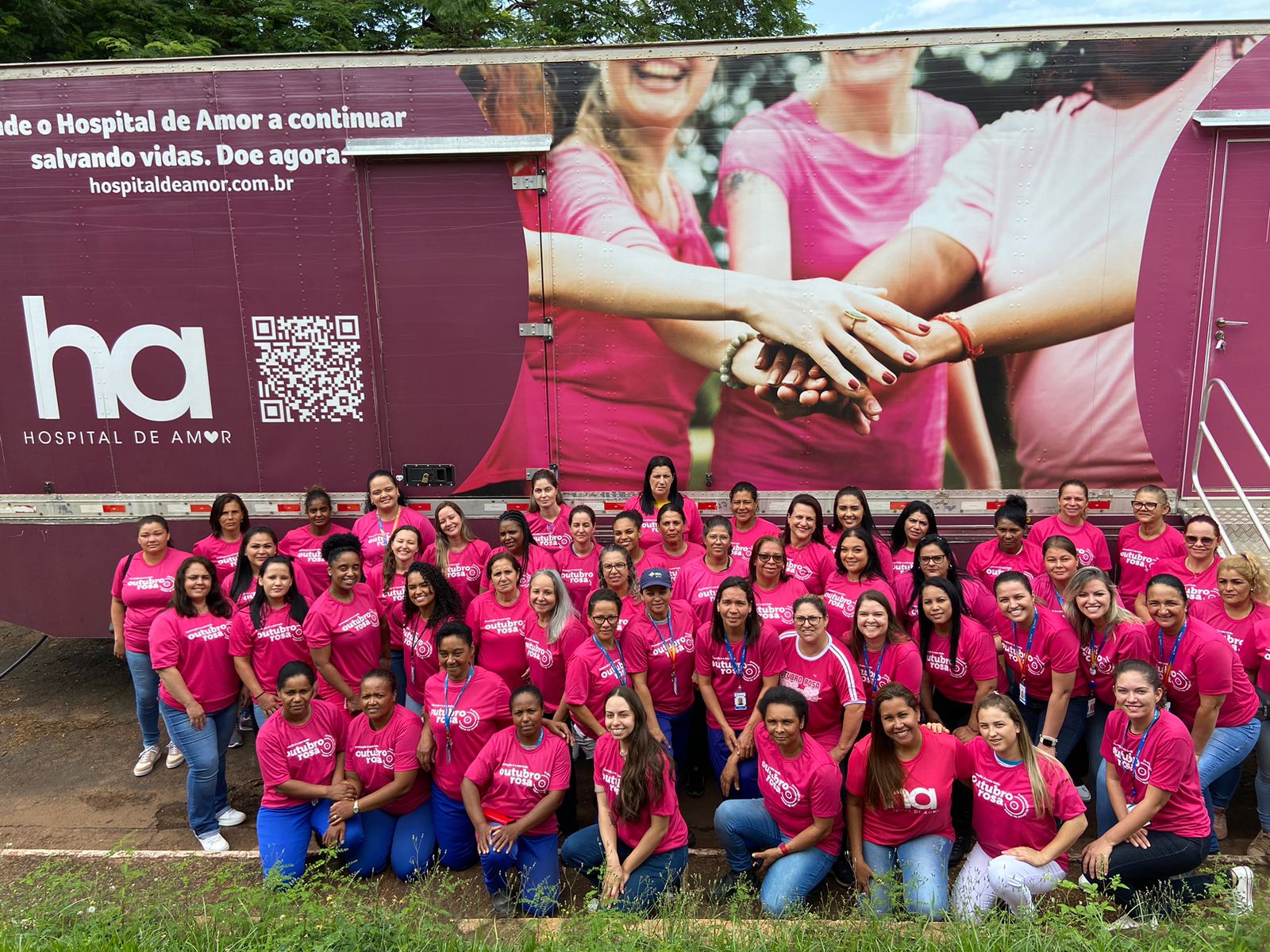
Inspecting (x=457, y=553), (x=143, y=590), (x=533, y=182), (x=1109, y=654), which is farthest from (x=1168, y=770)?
(x=143, y=590)

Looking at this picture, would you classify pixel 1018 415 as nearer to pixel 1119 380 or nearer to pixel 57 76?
pixel 1119 380

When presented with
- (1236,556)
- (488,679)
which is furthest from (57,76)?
(1236,556)

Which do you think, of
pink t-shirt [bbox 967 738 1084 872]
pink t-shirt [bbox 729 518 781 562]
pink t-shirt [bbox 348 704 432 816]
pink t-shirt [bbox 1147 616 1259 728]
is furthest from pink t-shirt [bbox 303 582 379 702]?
pink t-shirt [bbox 1147 616 1259 728]

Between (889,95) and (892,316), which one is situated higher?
(889,95)

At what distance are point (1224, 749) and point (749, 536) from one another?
8.93 ft

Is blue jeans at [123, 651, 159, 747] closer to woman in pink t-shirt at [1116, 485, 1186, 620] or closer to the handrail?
woman in pink t-shirt at [1116, 485, 1186, 620]

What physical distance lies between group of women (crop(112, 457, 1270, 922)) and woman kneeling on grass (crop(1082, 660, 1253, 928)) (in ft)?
0.05

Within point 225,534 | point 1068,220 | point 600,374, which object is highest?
point 1068,220

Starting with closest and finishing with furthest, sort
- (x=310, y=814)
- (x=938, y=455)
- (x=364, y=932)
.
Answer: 1. (x=364, y=932)
2. (x=310, y=814)
3. (x=938, y=455)

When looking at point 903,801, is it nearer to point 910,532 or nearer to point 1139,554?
point 910,532

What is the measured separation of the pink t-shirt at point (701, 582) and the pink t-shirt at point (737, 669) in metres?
0.26

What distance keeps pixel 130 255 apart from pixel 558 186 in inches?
115

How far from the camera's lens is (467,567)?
564 centimetres

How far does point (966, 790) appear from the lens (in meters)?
4.70
